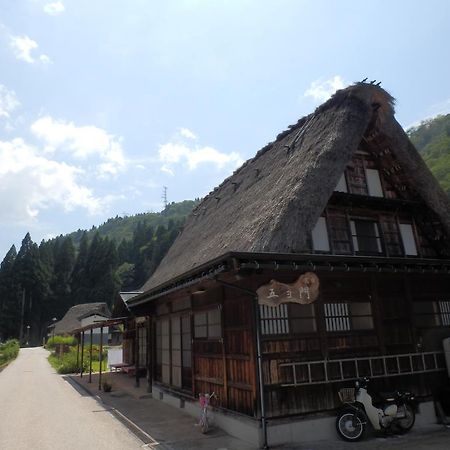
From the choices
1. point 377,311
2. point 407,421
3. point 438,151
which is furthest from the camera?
point 438,151

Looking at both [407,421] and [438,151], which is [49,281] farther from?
[407,421]

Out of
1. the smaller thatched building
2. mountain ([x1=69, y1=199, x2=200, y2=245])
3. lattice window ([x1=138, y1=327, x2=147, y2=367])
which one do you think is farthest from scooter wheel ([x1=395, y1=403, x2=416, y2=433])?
mountain ([x1=69, y1=199, x2=200, y2=245])

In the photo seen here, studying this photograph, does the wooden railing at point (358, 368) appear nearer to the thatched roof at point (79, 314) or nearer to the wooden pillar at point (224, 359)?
the wooden pillar at point (224, 359)

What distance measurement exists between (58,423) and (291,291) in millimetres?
6730

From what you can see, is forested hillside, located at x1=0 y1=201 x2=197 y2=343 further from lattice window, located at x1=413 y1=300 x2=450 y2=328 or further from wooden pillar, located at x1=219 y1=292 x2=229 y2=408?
lattice window, located at x1=413 y1=300 x2=450 y2=328

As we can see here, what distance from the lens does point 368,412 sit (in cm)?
752

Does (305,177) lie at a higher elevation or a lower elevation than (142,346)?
higher

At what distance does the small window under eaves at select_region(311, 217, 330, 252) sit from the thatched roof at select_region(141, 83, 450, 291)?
0.94 m

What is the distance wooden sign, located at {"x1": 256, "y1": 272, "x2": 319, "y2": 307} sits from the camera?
725 cm

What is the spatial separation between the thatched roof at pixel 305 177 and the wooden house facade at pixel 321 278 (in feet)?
0.11

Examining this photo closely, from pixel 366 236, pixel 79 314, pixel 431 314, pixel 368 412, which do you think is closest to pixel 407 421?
pixel 368 412

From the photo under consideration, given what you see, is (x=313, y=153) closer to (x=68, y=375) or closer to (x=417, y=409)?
(x=417, y=409)

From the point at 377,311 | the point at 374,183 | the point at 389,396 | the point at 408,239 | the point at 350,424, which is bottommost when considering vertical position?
the point at 350,424

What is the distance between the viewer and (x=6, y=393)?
595 inches
